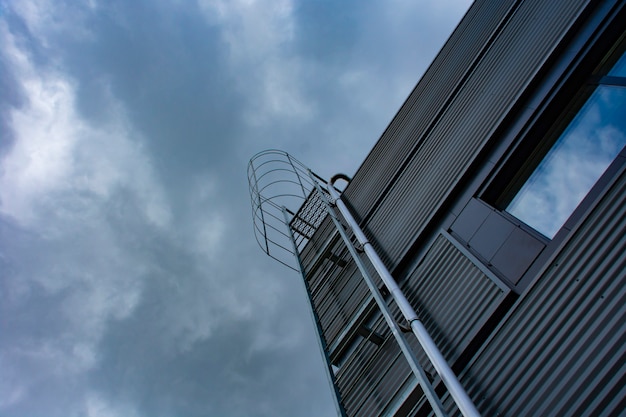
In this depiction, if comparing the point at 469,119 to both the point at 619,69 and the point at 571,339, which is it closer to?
the point at 619,69

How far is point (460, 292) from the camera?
587 centimetres

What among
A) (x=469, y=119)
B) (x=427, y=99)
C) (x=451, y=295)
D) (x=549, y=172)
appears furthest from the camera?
(x=427, y=99)

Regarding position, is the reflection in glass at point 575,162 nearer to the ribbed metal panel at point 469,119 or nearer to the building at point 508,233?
the building at point 508,233

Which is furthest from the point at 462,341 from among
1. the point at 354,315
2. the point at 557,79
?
the point at 557,79

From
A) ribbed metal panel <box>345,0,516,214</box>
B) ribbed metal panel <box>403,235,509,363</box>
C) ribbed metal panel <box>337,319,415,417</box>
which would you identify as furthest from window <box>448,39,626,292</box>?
ribbed metal panel <box>345,0,516,214</box>

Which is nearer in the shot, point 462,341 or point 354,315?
point 462,341

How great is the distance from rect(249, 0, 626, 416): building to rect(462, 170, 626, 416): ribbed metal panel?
13mm

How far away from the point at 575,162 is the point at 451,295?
235 cm

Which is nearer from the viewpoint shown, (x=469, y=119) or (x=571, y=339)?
(x=571, y=339)

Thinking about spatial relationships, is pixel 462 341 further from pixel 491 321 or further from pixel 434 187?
pixel 434 187

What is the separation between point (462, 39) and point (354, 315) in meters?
6.82

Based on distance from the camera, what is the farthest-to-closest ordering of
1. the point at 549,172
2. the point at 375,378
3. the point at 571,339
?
1. the point at 375,378
2. the point at 549,172
3. the point at 571,339

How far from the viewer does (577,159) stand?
519 centimetres

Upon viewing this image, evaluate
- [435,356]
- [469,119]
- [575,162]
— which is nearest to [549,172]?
[575,162]
